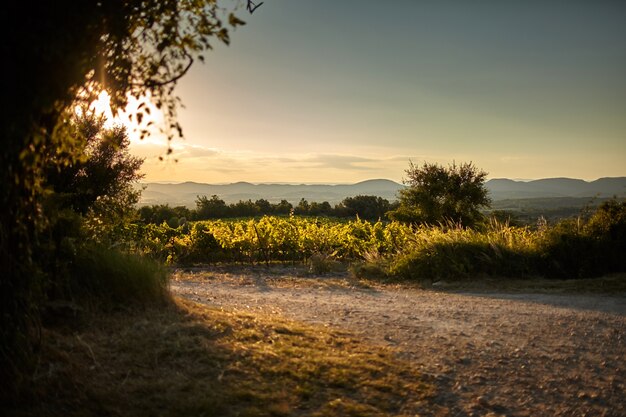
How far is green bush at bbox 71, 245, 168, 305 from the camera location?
18.6 feet

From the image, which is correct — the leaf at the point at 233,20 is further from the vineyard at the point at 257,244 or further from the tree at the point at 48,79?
the vineyard at the point at 257,244

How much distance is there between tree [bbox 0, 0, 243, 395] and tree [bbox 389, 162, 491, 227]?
19.9m

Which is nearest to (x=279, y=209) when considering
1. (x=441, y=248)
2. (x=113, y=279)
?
(x=441, y=248)

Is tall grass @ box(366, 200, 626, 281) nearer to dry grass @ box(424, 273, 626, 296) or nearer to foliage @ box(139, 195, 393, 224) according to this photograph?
dry grass @ box(424, 273, 626, 296)

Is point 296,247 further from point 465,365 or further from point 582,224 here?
point 465,365

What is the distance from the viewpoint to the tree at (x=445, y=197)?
22.6 meters

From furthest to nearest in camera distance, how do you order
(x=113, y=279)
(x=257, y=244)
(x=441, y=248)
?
(x=257, y=244), (x=441, y=248), (x=113, y=279)

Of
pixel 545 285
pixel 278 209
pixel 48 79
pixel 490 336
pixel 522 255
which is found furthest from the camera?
pixel 278 209

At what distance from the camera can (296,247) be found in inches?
600

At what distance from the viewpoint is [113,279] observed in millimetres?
5859

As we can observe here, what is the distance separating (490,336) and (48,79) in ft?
17.9

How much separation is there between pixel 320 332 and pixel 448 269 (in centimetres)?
642

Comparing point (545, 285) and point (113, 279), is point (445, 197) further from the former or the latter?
point (113, 279)

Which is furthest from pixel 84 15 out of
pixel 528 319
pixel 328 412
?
pixel 528 319
